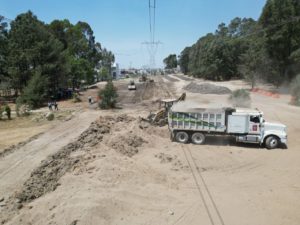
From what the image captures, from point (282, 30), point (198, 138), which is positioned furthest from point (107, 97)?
point (282, 30)

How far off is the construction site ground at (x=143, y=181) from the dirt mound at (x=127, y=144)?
63mm

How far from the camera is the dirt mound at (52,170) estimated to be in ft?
42.6

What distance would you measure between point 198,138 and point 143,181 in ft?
26.2

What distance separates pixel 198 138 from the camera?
21578 mm

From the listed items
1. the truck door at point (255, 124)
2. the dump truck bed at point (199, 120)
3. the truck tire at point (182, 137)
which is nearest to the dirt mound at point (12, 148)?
the dump truck bed at point (199, 120)

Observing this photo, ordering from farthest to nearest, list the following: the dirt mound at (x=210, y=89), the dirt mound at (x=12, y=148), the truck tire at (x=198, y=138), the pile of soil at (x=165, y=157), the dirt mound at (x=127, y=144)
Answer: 1. the dirt mound at (x=210, y=89)
2. the truck tire at (x=198, y=138)
3. the dirt mound at (x=12, y=148)
4. the dirt mound at (x=127, y=144)
5. the pile of soil at (x=165, y=157)

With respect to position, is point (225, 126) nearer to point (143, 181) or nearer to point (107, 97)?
point (143, 181)

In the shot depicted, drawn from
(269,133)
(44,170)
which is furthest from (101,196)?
(269,133)

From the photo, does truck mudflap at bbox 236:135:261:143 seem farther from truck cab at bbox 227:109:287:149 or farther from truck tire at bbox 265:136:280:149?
truck tire at bbox 265:136:280:149

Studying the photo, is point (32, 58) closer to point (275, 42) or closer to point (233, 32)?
point (275, 42)

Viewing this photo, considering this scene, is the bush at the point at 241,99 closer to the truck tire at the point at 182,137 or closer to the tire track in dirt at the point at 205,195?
the truck tire at the point at 182,137

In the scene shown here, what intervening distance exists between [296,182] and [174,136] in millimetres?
8901

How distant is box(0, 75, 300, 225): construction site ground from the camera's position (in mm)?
11547

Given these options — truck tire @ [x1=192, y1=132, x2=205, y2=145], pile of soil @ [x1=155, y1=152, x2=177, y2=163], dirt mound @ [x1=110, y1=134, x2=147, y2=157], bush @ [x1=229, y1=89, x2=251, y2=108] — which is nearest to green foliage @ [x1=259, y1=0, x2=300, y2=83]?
bush @ [x1=229, y1=89, x2=251, y2=108]
